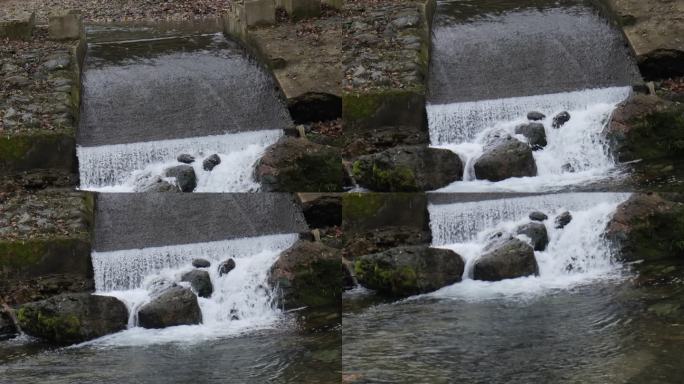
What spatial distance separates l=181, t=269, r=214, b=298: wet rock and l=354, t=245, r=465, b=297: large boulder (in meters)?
4.32

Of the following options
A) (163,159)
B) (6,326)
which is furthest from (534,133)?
(6,326)

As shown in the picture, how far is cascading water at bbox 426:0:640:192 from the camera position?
18719 millimetres

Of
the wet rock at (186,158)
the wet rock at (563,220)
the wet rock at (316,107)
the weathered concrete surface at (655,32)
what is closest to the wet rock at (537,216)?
the wet rock at (563,220)

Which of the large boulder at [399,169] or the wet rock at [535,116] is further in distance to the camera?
the wet rock at [535,116]

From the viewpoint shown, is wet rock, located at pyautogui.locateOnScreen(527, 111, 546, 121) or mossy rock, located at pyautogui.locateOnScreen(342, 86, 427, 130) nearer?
mossy rock, located at pyautogui.locateOnScreen(342, 86, 427, 130)

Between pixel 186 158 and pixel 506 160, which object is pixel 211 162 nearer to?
pixel 186 158

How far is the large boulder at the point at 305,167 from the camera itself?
10633 millimetres

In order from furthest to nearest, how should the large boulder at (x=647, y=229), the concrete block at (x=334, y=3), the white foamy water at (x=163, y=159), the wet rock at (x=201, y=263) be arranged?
the concrete block at (x=334, y=3), the white foamy water at (x=163, y=159), the wet rock at (x=201, y=263), the large boulder at (x=647, y=229)

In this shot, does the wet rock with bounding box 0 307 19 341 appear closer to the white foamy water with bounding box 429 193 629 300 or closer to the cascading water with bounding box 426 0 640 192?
the white foamy water with bounding box 429 193 629 300

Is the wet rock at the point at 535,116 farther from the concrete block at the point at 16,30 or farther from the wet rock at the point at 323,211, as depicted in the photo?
the concrete block at the point at 16,30

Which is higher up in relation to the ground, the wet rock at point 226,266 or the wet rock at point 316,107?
the wet rock at point 316,107

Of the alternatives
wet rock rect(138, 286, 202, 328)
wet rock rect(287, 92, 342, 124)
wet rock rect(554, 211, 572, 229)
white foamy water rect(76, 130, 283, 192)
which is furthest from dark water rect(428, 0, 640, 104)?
wet rock rect(138, 286, 202, 328)

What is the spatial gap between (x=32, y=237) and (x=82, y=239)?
808 mm

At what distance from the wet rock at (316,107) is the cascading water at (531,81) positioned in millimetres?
1832
